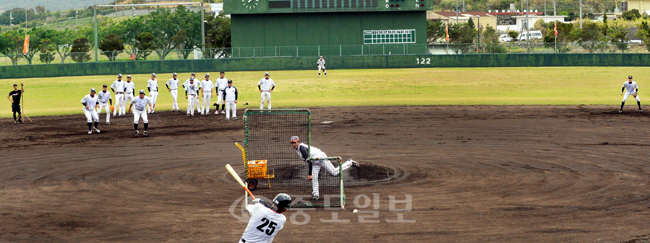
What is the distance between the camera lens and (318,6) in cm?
6019

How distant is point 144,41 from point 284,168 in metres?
67.1

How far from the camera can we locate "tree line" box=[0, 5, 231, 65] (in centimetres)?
6112

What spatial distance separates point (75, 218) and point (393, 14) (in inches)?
2051

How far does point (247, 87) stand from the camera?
4869 centimetres

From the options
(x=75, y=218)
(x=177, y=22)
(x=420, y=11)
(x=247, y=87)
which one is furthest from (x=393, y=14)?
(x=75, y=218)

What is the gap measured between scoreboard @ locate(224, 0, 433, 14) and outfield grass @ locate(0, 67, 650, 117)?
5985mm

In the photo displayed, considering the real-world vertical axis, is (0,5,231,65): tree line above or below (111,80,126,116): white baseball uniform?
above

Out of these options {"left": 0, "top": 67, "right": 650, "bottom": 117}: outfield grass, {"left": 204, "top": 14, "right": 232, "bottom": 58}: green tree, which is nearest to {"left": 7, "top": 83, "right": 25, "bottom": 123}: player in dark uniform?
{"left": 0, "top": 67, "right": 650, "bottom": 117}: outfield grass

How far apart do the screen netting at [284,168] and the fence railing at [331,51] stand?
3307 centimetres

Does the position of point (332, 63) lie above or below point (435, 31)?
below

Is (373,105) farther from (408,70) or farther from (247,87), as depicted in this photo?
(408,70)

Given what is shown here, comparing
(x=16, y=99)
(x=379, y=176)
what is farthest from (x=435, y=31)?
(x=379, y=176)

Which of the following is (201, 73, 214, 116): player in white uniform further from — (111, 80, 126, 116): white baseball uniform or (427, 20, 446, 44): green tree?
(427, 20, 446, 44): green tree

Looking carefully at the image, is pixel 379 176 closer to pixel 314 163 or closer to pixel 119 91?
pixel 314 163
